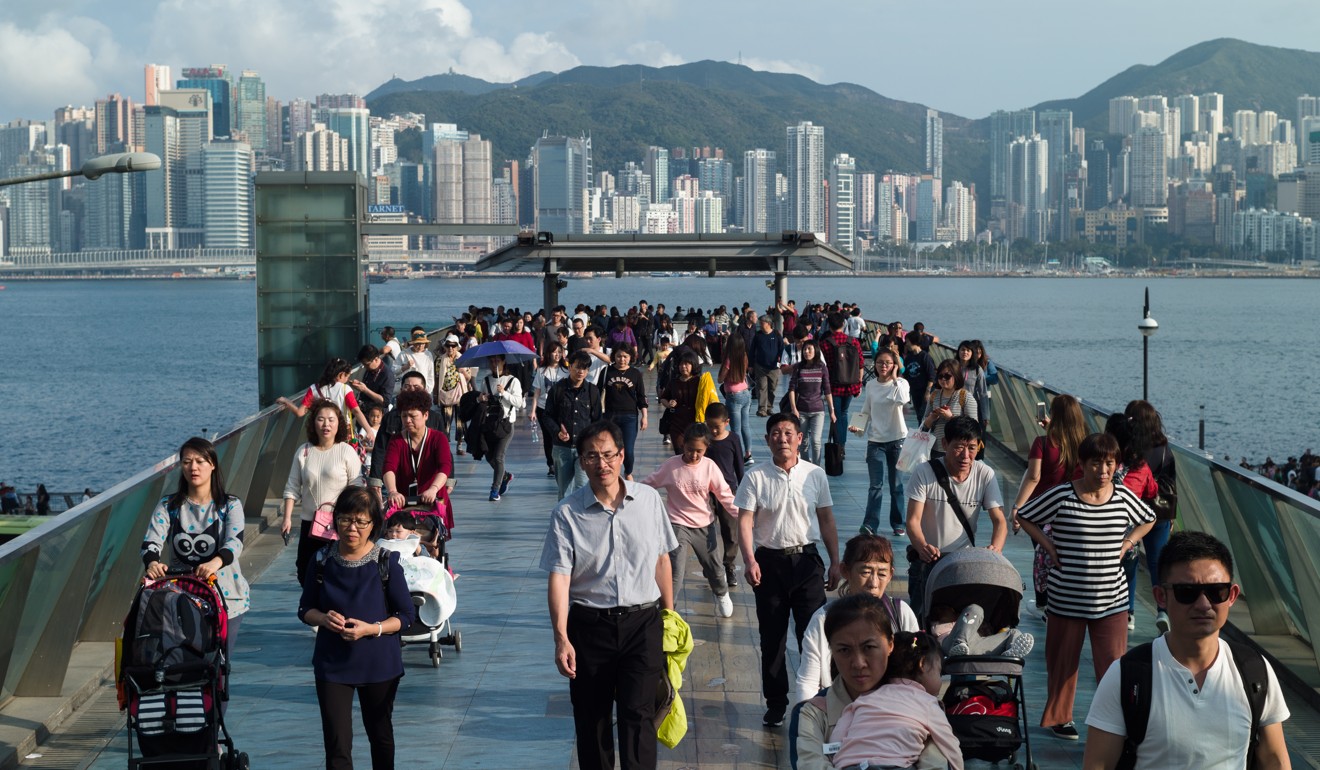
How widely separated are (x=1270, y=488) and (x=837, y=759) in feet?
17.8

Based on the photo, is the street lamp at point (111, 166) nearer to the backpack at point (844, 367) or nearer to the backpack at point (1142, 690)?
the backpack at point (844, 367)

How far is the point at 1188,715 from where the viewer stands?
13.5ft

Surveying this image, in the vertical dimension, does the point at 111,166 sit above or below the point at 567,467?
above

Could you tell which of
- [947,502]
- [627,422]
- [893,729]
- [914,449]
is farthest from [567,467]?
[893,729]

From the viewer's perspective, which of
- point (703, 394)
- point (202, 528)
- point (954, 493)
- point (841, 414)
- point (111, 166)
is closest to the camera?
point (202, 528)

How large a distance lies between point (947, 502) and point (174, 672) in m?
3.67

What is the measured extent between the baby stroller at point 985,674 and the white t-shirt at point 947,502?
1.19 meters

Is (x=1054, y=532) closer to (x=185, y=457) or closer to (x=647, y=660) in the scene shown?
(x=647, y=660)

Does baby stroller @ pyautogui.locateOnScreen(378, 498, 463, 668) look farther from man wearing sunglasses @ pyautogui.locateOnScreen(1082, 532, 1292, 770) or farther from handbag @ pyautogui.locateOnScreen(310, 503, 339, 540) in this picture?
man wearing sunglasses @ pyautogui.locateOnScreen(1082, 532, 1292, 770)

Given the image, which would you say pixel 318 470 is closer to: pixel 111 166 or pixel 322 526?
pixel 322 526

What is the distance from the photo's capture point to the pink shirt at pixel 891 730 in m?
4.05

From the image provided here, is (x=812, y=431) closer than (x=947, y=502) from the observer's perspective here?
No

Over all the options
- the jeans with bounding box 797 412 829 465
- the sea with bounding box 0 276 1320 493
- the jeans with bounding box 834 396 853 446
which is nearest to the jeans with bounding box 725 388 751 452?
the jeans with bounding box 797 412 829 465

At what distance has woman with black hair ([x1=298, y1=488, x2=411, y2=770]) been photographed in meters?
5.91
